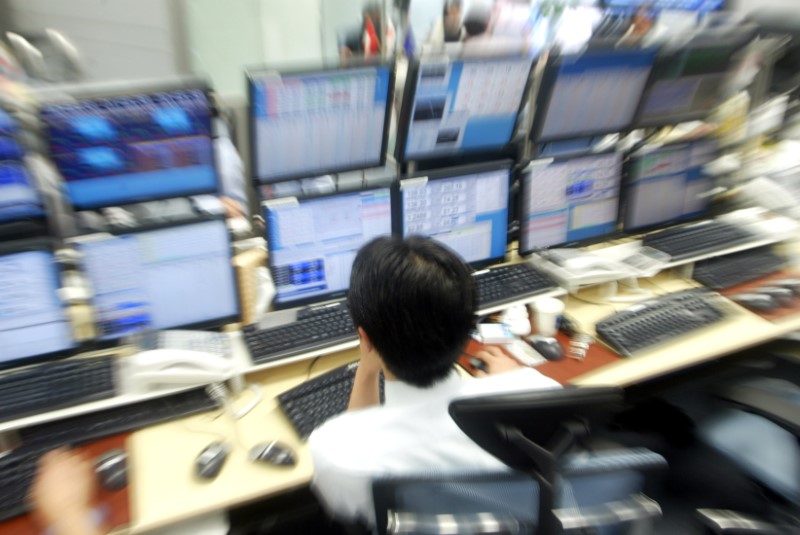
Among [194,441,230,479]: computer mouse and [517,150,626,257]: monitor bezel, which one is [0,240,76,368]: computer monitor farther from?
[517,150,626,257]: monitor bezel

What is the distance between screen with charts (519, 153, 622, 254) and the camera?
1.84 meters

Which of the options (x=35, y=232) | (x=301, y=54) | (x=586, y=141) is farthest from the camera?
(x=301, y=54)

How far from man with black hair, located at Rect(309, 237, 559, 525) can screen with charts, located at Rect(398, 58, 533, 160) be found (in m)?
0.77

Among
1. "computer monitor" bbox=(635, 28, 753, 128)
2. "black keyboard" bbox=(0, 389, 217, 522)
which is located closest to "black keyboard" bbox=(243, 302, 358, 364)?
"black keyboard" bbox=(0, 389, 217, 522)

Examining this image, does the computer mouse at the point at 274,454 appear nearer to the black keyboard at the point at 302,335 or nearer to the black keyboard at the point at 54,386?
the black keyboard at the point at 302,335

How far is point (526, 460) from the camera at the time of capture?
2.39ft

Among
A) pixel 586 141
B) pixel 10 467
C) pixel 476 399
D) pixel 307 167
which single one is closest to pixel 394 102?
pixel 307 167

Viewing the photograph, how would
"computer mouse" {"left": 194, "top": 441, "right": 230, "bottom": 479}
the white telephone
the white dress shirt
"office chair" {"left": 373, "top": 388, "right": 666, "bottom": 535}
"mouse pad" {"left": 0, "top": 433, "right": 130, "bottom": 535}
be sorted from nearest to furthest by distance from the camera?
"office chair" {"left": 373, "top": 388, "right": 666, "bottom": 535}, the white dress shirt, "mouse pad" {"left": 0, "top": 433, "right": 130, "bottom": 535}, "computer mouse" {"left": 194, "top": 441, "right": 230, "bottom": 479}, the white telephone

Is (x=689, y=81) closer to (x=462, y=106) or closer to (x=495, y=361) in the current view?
(x=462, y=106)

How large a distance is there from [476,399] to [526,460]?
114 mm

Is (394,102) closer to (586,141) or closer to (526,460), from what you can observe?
(586,141)

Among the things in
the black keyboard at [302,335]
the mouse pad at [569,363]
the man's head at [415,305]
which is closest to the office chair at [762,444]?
the mouse pad at [569,363]

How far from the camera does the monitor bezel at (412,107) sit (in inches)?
62.3

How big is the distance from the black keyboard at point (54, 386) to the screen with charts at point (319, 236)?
49 centimetres
